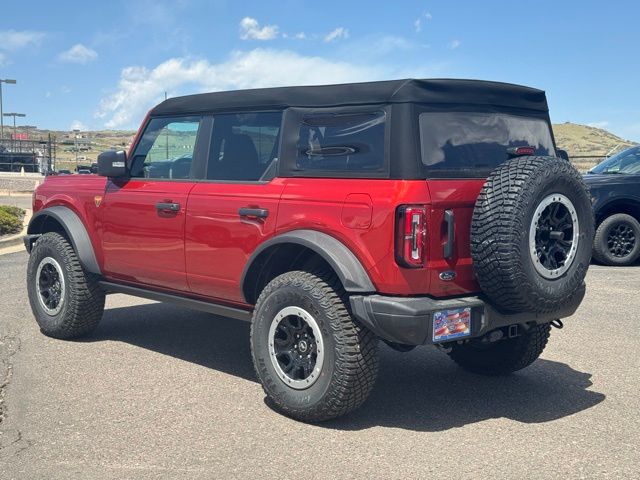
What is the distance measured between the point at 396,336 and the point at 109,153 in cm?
300

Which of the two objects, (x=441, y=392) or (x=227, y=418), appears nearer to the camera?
(x=227, y=418)

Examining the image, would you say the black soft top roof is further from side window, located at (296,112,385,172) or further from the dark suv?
the dark suv

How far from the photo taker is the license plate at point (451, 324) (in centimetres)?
423

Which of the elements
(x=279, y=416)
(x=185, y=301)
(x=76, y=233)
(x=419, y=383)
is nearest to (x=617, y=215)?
(x=419, y=383)

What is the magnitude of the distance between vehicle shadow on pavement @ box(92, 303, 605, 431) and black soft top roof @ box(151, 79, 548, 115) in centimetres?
192

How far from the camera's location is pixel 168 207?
5.58 m

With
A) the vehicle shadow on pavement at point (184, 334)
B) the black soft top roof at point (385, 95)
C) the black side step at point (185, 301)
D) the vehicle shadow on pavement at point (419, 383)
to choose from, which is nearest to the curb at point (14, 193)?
the vehicle shadow on pavement at point (184, 334)

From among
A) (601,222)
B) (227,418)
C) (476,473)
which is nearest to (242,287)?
(227,418)

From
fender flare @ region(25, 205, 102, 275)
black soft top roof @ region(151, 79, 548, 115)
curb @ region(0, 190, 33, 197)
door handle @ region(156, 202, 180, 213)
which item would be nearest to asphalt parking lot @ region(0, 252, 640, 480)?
fender flare @ region(25, 205, 102, 275)

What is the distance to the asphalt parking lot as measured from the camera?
3932 mm

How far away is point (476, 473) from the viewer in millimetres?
3844

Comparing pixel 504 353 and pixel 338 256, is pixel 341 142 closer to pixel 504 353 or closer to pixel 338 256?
pixel 338 256

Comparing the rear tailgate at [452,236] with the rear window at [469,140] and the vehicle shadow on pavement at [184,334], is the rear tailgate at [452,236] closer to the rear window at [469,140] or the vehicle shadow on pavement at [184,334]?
the rear window at [469,140]

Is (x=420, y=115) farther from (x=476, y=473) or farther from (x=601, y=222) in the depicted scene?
(x=601, y=222)
